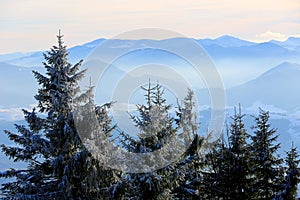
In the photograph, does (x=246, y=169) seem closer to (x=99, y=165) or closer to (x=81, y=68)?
(x=99, y=165)

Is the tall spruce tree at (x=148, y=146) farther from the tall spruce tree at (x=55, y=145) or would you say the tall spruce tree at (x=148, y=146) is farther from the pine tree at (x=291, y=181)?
the pine tree at (x=291, y=181)

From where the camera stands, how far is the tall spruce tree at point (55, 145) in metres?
14.8

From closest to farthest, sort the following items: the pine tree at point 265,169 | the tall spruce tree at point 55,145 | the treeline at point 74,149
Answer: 1. the treeline at point 74,149
2. the tall spruce tree at point 55,145
3. the pine tree at point 265,169

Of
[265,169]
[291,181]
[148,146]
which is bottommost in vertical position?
[291,181]

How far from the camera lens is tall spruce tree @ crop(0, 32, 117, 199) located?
1482 cm

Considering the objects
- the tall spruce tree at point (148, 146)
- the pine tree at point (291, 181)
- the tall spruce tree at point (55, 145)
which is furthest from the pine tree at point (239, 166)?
the tall spruce tree at point (55, 145)

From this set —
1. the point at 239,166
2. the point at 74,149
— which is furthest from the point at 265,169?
the point at 74,149

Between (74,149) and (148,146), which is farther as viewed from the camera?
(74,149)

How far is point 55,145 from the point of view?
1546 centimetres

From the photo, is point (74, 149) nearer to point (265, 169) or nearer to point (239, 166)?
point (239, 166)

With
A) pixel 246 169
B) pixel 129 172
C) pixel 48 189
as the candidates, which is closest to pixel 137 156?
pixel 129 172

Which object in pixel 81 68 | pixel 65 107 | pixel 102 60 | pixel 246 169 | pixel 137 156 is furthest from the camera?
pixel 102 60

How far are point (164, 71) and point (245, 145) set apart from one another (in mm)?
7618

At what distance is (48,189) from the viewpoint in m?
15.8
